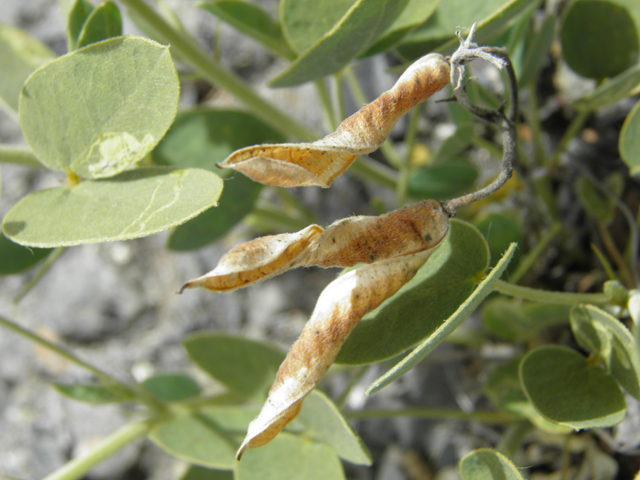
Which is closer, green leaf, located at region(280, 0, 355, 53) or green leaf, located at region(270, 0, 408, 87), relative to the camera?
green leaf, located at region(270, 0, 408, 87)

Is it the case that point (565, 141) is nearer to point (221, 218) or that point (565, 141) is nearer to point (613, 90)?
point (613, 90)

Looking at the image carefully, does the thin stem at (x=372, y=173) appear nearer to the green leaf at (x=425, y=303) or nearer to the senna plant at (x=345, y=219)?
the senna plant at (x=345, y=219)

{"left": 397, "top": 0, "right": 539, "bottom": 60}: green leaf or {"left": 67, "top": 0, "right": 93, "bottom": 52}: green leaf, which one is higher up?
{"left": 67, "top": 0, "right": 93, "bottom": 52}: green leaf

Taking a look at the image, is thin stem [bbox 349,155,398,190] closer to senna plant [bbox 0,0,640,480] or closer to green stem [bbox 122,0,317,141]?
senna plant [bbox 0,0,640,480]

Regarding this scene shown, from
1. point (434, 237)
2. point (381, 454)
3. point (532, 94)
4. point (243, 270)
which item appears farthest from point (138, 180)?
point (381, 454)

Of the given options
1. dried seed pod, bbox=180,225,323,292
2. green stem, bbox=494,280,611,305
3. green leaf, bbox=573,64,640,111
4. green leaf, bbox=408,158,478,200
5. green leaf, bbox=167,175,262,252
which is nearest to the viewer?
dried seed pod, bbox=180,225,323,292

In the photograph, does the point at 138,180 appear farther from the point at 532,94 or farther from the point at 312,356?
the point at 532,94

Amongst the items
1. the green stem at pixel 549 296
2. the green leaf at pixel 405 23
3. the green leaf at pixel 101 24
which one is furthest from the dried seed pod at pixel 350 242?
the green leaf at pixel 101 24

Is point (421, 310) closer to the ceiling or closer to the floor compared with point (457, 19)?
closer to the floor

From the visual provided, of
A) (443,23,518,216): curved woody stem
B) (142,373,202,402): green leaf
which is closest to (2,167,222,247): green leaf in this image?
(443,23,518,216): curved woody stem
